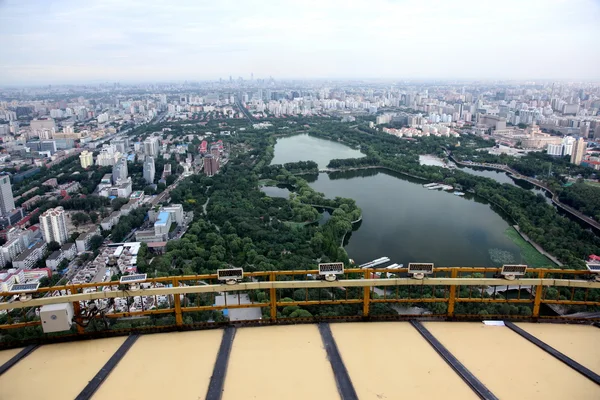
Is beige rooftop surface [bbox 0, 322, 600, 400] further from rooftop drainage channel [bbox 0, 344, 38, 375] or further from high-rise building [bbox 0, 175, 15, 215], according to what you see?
high-rise building [bbox 0, 175, 15, 215]

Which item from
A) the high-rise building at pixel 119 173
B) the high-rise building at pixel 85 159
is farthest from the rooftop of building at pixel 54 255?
the high-rise building at pixel 85 159

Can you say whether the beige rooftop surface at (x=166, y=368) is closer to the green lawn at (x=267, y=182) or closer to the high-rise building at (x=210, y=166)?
the green lawn at (x=267, y=182)

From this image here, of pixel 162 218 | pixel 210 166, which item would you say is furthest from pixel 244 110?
pixel 162 218

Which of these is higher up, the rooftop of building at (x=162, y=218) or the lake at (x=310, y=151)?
the rooftop of building at (x=162, y=218)

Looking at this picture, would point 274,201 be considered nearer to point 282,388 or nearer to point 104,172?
point 104,172

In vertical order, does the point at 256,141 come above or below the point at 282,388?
below

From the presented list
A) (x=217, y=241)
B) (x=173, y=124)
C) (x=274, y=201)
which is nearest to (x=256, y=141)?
(x=173, y=124)
